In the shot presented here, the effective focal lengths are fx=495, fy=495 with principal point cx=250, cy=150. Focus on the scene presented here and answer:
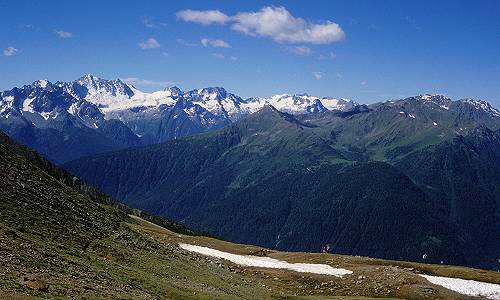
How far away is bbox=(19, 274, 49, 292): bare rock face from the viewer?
114 ft

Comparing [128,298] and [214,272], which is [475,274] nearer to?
[214,272]

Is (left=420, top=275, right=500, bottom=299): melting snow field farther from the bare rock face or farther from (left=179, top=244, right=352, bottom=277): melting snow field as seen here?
the bare rock face

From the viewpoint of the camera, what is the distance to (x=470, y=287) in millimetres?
83312

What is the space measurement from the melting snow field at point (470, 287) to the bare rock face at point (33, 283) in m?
68.3

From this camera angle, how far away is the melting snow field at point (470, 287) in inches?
3184

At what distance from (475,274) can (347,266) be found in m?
25.5

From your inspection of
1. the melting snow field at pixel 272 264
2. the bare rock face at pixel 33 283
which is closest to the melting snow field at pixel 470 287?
the melting snow field at pixel 272 264

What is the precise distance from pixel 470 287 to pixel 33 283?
7251cm

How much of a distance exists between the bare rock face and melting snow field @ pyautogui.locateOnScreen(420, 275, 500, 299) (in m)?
68.3

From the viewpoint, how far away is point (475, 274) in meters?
97.5

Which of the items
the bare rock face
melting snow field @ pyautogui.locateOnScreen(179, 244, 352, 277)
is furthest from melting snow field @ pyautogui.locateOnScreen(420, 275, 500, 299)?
the bare rock face

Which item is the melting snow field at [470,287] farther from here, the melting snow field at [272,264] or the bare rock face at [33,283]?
the bare rock face at [33,283]

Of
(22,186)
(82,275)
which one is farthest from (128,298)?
(22,186)

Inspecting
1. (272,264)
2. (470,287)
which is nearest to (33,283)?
(272,264)
